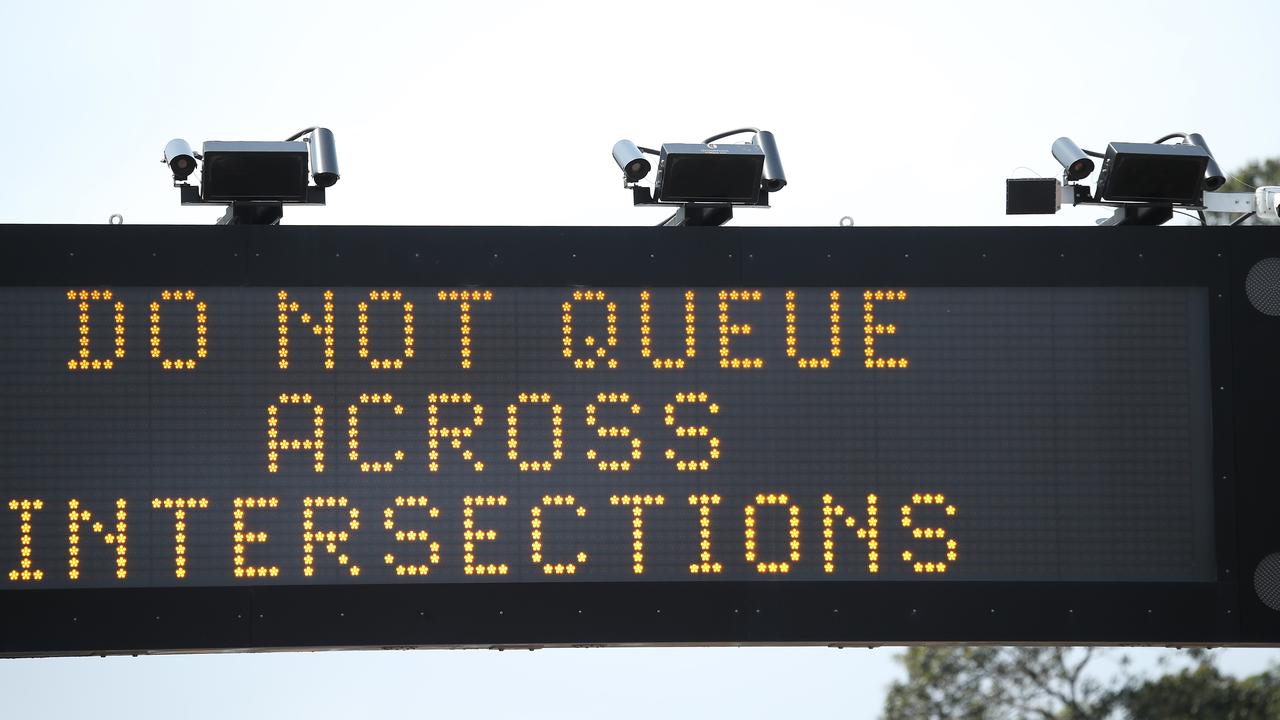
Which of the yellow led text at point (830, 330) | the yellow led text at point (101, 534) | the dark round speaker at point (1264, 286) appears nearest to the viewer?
the yellow led text at point (101, 534)

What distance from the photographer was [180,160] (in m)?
7.05

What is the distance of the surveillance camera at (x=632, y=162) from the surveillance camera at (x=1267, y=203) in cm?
282

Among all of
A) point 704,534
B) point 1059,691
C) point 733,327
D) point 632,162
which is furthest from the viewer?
point 1059,691

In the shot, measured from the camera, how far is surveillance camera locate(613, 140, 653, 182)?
7.25 meters

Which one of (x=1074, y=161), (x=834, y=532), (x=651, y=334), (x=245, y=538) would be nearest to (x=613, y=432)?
(x=651, y=334)

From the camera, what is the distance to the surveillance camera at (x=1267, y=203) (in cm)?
770

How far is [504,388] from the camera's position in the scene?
22.1 ft

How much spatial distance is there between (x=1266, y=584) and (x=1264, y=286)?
4.06ft

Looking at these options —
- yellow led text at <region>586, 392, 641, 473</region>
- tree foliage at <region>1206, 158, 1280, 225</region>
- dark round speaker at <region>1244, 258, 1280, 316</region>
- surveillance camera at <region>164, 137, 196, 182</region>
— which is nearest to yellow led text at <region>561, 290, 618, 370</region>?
yellow led text at <region>586, 392, 641, 473</region>

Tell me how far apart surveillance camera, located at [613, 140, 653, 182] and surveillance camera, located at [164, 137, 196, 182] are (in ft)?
5.88

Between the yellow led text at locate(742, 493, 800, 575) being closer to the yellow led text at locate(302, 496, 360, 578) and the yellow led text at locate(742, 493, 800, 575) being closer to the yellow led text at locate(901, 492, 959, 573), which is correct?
the yellow led text at locate(901, 492, 959, 573)

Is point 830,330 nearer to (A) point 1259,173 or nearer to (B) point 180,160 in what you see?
(B) point 180,160

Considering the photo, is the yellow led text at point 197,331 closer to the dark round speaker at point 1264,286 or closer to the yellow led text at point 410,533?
the yellow led text at point 410,533

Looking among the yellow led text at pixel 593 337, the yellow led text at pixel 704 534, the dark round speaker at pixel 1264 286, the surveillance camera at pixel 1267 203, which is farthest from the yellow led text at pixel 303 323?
the surveillance camera at pixel 1267 203
